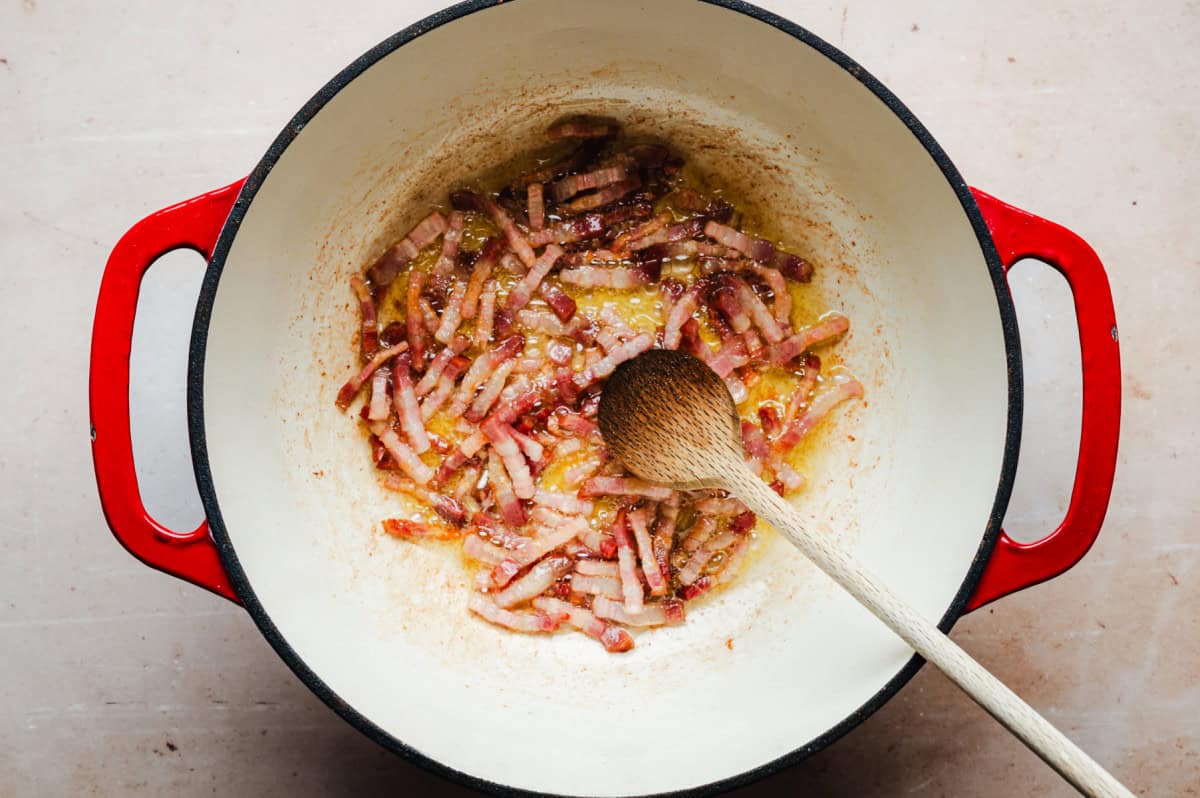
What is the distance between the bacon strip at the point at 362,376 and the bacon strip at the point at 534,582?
1.23 ft

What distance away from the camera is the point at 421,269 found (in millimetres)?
1438

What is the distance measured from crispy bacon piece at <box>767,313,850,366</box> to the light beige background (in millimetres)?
312

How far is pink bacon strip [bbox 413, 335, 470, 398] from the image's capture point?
55.4 inches

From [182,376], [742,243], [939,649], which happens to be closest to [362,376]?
[182,376]

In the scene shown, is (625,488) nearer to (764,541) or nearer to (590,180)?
(764,541)

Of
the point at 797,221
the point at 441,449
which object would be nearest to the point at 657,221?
the point at 797,221

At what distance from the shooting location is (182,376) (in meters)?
1.42

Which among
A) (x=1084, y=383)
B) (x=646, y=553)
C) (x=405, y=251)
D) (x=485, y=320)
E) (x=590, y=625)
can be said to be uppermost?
(x=405, y=251)

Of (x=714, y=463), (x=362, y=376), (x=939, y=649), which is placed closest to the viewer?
(x=939, y=649)

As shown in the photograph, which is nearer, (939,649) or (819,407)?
(939,649)

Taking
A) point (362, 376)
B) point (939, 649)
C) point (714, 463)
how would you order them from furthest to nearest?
point (362, 376) < point (714, 463) < point (939, 649)

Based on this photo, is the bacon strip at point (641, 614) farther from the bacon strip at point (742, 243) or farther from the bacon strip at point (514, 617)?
the bacon strip at point (742, 243)

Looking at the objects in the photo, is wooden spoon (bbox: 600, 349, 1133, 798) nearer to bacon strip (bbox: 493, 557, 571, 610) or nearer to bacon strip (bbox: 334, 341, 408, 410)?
bacon strip (bbox: 493, 557, 571, 610)

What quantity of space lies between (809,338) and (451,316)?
1.84ft
